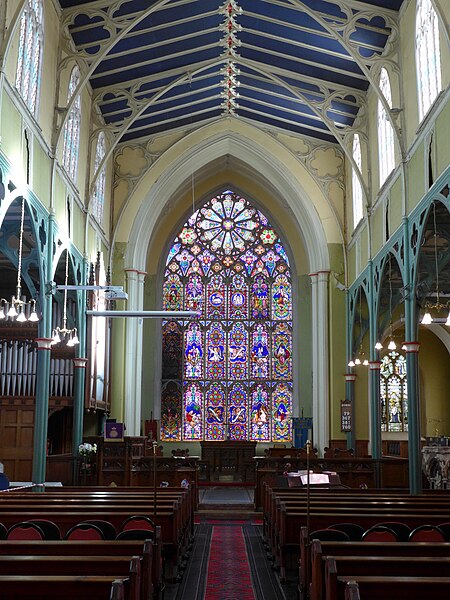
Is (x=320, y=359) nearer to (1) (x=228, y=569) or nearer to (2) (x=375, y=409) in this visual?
(2) (x=375, y=409)

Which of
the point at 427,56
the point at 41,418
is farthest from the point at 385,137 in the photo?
the point at 41,418

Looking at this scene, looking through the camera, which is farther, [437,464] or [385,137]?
[437,464]

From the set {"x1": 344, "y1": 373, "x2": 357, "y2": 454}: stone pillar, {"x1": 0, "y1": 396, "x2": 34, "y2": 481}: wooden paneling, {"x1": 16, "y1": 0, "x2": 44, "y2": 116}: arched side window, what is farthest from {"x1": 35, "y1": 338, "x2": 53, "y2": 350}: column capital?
{"x1": 344, "y1": 373, "x2": 357, "y2": 454}: stone pillar

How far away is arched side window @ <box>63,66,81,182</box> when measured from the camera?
67.7 ft

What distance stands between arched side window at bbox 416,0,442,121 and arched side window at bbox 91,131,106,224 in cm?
1078

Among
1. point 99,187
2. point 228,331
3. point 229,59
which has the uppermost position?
point 229,59

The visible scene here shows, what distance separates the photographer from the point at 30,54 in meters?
16.9

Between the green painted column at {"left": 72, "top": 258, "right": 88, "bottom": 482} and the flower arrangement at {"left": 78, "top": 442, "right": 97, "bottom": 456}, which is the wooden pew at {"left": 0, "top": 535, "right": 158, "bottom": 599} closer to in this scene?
the flower arrangement at {"left": 78, "top": 442, "right": 97, "bottom": 456}

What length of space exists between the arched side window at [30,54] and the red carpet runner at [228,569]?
381 inches

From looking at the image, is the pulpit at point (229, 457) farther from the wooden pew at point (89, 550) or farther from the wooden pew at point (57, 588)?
the wooden pew at point (57, 588)

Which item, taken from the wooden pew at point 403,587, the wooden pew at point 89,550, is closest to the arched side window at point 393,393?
the wooden pew at point 89,550

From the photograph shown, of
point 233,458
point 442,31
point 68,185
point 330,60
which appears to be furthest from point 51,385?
point 442,31

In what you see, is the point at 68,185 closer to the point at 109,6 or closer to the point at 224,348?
the point at 109,6

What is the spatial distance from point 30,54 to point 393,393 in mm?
19677
